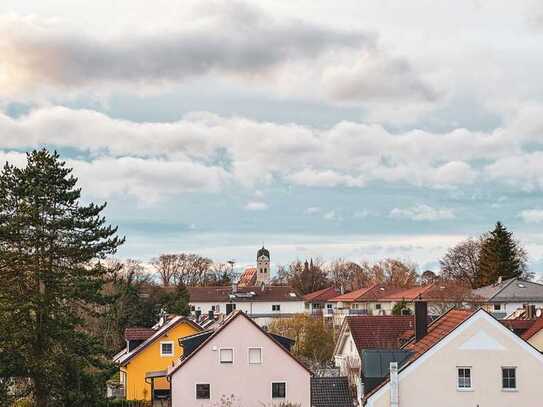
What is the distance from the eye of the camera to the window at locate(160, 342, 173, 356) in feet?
173

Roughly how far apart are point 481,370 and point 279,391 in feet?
37.5

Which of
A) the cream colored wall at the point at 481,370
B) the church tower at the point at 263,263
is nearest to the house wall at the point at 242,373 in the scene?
the cream colored wall at the point at 481,370

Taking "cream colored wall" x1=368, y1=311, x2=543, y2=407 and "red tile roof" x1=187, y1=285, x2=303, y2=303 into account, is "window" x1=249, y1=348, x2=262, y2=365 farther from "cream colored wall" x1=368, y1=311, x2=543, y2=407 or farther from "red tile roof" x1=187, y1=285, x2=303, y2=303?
"red tile roof" x1=187, y1=285, x2=303, y2=303

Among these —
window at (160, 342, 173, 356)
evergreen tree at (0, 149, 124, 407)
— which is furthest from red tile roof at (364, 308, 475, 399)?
window at (160, 342, 173, 356)

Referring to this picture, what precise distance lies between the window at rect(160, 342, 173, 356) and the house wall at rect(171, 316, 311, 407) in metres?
12.6

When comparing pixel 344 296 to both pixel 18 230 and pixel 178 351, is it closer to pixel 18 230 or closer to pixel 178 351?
pixel 178 351

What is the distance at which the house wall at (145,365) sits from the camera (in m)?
52.1

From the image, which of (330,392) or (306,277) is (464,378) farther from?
(306,277)

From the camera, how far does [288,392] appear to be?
4091cm

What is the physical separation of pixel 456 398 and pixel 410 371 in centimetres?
227

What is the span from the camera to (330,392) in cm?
4238

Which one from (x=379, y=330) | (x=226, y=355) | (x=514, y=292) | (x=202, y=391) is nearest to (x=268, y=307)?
(x=514, y=292)

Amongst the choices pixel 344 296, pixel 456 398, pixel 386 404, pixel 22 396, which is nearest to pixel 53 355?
pixel 22 396

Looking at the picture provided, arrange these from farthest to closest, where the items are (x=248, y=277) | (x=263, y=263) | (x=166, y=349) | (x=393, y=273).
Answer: (x=248, y=277), (x=263, y=263), (x=393, y=273), (x=166, y=349)
